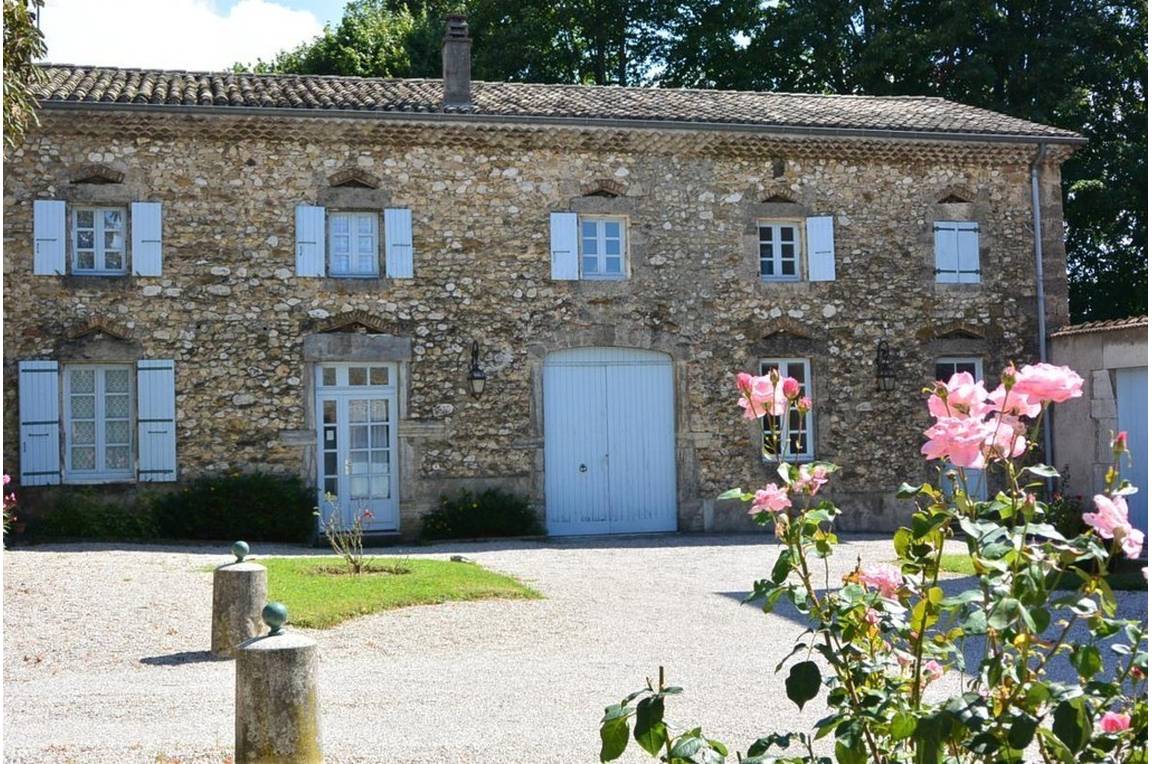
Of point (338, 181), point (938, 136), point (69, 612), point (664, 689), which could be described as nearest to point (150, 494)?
point (338, 181)

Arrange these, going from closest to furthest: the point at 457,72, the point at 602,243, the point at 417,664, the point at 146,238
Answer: the point at 417,664, the point at 146,238, the point at 457,72, the point at 602,243

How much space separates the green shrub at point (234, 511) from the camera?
1431cm

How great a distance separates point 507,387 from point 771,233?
397cm

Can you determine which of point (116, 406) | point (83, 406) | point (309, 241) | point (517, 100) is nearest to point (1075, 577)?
point (309, 241)

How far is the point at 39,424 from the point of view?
46.5ft

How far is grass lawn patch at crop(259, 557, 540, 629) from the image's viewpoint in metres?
9.19

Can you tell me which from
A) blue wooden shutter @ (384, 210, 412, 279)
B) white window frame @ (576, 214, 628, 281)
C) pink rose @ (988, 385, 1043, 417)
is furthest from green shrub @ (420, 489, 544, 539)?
pink rose @ (988, 385, 1043, 417)

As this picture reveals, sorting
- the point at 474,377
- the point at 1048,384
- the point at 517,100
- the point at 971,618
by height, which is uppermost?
the point at 517,100

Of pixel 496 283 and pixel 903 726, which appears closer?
pixel 903 726

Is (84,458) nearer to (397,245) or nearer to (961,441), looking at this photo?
(397,245)

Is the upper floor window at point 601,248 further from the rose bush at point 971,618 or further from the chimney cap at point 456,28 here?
the rose bush at point 971,618

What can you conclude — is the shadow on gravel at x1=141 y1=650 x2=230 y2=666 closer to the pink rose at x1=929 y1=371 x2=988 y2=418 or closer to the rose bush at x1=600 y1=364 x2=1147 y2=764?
the rose bush at x1=600 y1=364 x2=1147 y2=764

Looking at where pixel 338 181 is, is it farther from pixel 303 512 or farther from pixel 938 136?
pixel 938 136

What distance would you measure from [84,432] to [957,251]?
35.9 ft
